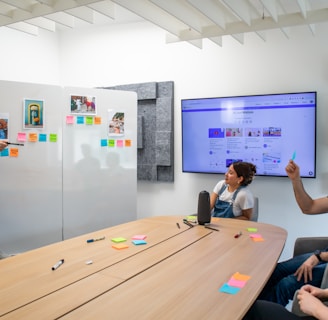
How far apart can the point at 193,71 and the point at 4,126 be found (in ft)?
7.03

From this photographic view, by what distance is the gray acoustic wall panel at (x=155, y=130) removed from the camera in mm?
4270

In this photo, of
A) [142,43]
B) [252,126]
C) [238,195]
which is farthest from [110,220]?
[142,43]

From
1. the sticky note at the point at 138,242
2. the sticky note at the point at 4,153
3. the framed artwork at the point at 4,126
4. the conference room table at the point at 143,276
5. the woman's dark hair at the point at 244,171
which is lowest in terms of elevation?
the conference room table at the point at 143,276

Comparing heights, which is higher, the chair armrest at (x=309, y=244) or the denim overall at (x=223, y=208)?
the denim overall at (x=223, y=208)

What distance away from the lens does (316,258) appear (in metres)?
2.22

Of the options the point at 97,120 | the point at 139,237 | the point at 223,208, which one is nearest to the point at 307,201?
the point at 223,208

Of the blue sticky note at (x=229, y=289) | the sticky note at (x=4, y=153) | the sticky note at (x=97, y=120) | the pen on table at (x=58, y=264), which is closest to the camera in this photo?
the blue sticky note at (x=229, y=289)

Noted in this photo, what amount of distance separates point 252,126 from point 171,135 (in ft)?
3.28

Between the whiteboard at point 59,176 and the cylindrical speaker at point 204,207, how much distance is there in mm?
1442

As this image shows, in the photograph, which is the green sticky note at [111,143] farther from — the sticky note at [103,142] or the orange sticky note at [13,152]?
the orange sticky note at [13,152]

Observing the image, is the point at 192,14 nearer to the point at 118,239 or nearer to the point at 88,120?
the point at 88,120

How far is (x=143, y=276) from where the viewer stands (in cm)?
168

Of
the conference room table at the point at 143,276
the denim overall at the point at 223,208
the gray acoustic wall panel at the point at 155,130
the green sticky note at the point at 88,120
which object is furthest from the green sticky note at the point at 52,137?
the denim overall at the point at 223,208

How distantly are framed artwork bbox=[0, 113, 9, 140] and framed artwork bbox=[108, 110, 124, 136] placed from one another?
3.40 feet
